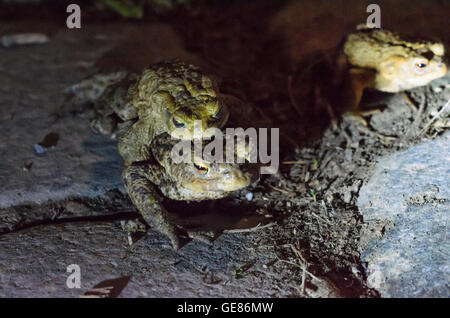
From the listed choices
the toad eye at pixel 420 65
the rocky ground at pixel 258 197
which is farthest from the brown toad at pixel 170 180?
the toad eye at pixel 420 65

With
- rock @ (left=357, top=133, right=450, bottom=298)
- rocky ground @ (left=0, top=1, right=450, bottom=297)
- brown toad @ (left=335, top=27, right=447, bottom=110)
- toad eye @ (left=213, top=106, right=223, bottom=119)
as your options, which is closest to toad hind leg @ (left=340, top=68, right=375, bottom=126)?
brown toad @ (left=335, top=27, right=447, bottom=110)

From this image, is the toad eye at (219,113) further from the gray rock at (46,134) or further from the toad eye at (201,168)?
the gray rock at (46,134)

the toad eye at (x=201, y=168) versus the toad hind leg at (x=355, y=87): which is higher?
the toad hind leg at (x=355, y=87)

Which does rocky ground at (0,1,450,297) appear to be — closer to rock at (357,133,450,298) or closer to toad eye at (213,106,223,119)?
rock at (357,133,450,298)

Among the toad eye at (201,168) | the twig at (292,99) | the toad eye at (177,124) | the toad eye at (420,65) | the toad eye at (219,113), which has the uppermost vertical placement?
the toad eye at (420,65)

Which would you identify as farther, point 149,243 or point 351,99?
point 351,99
